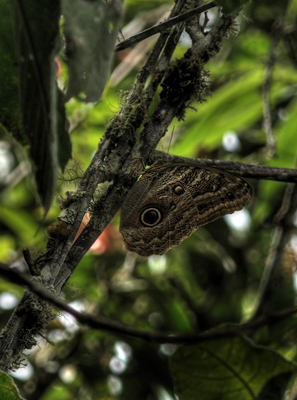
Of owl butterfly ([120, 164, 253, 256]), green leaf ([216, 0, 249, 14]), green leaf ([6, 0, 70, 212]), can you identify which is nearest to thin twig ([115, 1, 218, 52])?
green leaf ([216, 0, 249, 14])

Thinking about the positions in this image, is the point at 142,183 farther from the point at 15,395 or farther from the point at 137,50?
the point at 137,50

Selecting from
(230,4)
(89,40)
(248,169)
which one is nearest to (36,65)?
(89,40)

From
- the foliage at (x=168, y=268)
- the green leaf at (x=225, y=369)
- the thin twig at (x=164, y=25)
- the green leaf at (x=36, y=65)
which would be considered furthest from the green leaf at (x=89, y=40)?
the foliage at (x=168, y=268)

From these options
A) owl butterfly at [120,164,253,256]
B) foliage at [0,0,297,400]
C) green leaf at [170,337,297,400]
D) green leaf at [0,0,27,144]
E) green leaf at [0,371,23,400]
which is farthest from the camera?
foliage at [0,0,297,400]

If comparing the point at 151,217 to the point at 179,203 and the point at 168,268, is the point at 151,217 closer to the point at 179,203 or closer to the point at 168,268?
the point at 179,203

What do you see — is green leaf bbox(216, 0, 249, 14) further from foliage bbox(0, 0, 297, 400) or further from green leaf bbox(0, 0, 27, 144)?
foliage bbox(0, 0, 297, 400)

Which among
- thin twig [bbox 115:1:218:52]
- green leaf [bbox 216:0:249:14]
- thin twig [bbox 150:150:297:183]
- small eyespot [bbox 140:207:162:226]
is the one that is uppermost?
green leaf [bbox 216:0:249:14]
